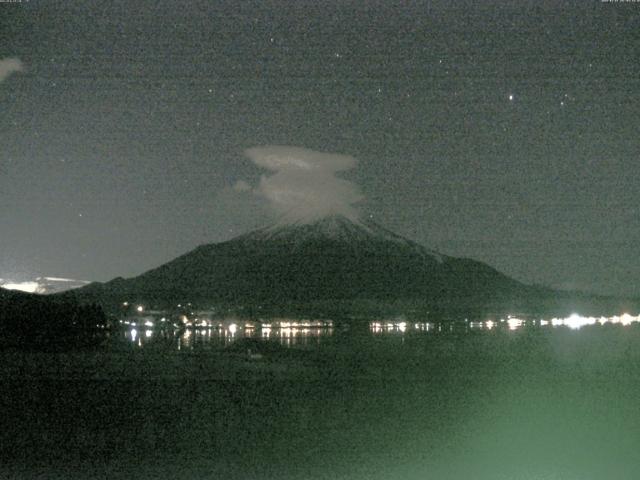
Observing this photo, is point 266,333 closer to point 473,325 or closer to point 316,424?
point 473,325

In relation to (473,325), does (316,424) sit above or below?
below

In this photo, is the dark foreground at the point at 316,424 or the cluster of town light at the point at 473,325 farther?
the cluster of town light at the point at 473,325

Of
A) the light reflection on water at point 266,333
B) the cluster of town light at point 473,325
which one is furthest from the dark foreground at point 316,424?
the cluster of town light at point 473,325

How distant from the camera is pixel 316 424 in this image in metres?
16.8

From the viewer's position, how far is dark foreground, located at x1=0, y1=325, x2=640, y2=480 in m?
12.7

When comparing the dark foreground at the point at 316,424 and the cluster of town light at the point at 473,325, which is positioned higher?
the cluster of town light at the point at 473,325

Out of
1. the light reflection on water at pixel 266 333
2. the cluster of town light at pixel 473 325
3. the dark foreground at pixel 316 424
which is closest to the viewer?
the dark foreground at pixel 316 424

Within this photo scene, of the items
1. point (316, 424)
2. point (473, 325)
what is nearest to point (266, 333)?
point (473, 325)

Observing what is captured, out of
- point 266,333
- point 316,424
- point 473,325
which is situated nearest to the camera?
point 316,424

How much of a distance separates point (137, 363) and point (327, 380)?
10.7 m

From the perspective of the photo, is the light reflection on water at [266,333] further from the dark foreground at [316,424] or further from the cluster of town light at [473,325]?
the dark foreground at [316,424]

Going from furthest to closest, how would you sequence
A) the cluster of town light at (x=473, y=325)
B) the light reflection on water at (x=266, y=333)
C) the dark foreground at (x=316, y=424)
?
the cluster of town light at (x=473, y=325)
the light reflection on water at (x=266, y=333)
the dark foreground at (x=316, y=424)

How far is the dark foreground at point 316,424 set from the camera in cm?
1267

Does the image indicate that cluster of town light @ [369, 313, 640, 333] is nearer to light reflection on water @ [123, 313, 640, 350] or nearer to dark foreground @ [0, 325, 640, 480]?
light reflection on water @ [123, 313, 640, 350]
